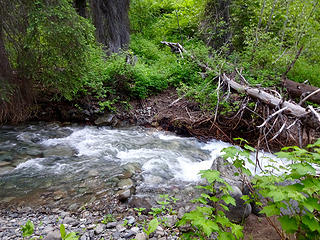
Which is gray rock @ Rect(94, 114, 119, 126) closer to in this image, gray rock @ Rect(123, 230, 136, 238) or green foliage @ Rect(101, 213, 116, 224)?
green foliage @ Rect(101, 213, 116, 224)

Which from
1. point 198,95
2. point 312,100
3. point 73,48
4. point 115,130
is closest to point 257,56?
point 312,100

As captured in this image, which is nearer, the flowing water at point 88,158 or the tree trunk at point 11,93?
the flowing water at point 88,158

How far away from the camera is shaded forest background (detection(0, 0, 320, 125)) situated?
450 cm

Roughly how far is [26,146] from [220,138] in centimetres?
505

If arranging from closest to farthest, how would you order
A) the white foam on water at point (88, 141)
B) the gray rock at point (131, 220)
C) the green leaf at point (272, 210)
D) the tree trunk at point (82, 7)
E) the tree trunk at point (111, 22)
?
the green leaf at point (272, 210) < the gray rock at point (131, 220) < the white foam on water at point (88, 141) < the tree trunk at point (111, 22) < the tree trunk at point (82, 7)

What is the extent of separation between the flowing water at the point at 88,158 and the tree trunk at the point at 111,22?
4506 millimetres

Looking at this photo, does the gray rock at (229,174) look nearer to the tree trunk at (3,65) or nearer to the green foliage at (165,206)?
the green foliage at (165,206)

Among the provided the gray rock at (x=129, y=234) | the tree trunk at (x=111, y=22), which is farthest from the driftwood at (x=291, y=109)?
the tree trunk at (x=111, y=22)

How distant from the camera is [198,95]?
625 centimetres

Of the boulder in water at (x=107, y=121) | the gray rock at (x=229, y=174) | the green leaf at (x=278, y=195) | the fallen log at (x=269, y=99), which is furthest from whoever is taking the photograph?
the boulder in water at (x=107, y=121)

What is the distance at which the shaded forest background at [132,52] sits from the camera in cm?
450

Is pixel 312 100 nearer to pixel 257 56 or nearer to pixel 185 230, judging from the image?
pixel 257 56

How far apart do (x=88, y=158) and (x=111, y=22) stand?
265 inches

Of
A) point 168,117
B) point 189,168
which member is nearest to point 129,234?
point 189,168
